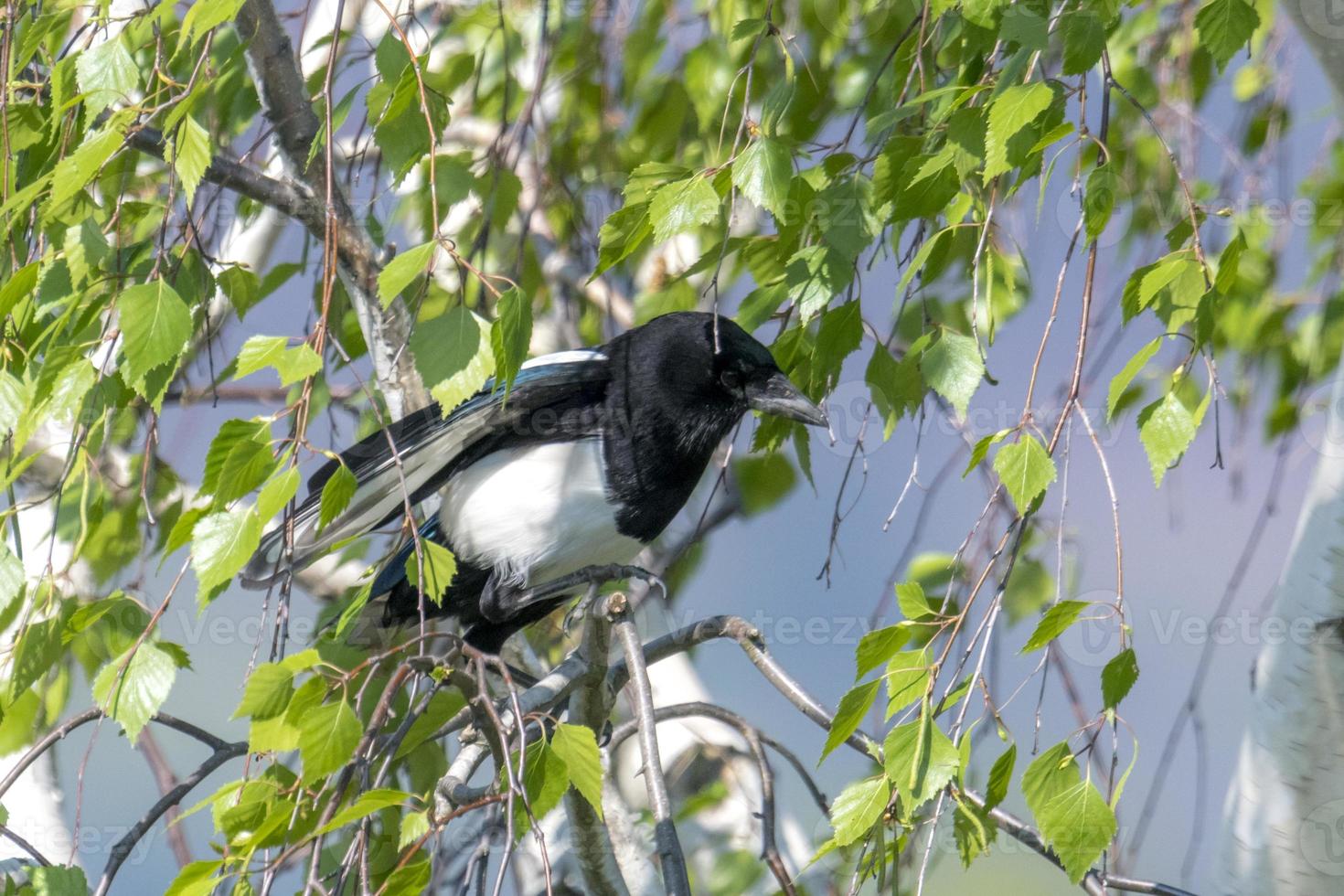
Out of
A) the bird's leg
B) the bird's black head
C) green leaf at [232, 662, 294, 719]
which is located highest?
the bird's black head

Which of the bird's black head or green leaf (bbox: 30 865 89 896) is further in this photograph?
the bird's black head

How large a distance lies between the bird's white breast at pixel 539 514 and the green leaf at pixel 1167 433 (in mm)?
997

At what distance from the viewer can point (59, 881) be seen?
3.87ft

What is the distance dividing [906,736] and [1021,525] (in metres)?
0.22

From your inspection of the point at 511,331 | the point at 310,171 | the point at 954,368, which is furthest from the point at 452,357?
the point at 310,171

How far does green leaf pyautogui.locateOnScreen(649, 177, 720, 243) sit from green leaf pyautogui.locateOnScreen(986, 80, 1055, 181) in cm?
23

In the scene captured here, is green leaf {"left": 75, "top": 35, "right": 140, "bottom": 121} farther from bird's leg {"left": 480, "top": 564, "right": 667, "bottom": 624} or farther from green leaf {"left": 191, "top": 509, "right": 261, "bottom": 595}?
bird's leg {"left": 480, "top": 564, "right": 667, "bottom": 624}

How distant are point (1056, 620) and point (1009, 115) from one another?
418mm

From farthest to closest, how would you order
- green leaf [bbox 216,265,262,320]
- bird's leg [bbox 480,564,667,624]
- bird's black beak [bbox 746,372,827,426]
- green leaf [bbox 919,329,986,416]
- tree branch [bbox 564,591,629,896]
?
bird's leg [bbox 480,564,667,624], bird's black beak [bbox 746,372,827,426], green leaf [bbox 216,265,262,320], tree branch [bbox 564,591,629,896], green leaf [bbox 919,329,986,416]

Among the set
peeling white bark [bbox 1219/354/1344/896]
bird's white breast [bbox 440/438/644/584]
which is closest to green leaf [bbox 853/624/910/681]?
peeling white bark [bbox 1219/354/1344/896]

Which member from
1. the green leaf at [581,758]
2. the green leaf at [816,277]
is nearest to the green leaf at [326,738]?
the green leaf at [581,758]

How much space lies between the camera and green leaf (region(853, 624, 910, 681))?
1107 millimetres

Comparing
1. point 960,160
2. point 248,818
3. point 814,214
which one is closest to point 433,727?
point 248,818

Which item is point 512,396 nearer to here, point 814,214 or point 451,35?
point 814,214
